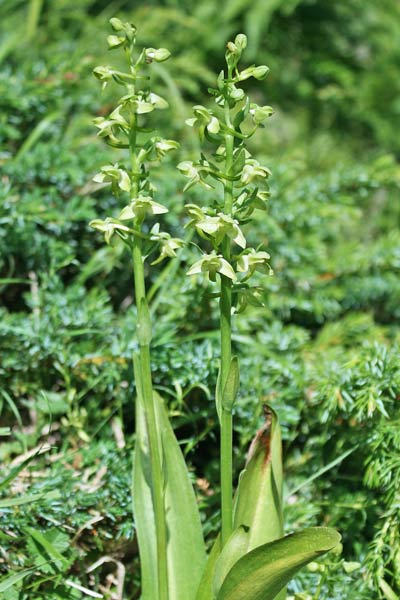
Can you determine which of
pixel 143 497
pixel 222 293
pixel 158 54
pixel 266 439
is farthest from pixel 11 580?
pixel 158 54

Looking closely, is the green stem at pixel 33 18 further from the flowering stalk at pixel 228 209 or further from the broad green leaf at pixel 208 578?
the broad green leaf at pixel 208 578

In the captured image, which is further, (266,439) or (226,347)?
(266,439)

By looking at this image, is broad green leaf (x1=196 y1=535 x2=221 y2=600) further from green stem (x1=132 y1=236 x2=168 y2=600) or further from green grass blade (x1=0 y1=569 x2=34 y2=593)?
green grass blade (x1=0 y1=569 x2=34 y2=593)

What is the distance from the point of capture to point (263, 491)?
1.34 metres

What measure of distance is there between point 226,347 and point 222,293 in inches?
3.5

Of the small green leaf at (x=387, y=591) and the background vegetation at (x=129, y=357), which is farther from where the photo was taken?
the background vegetation at (x=129, y=357)

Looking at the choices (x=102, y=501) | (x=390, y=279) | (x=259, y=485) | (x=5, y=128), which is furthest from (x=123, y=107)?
(x=390, y=279)

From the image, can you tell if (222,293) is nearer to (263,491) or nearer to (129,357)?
(263,491)

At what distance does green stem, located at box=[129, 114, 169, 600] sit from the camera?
4.01 feet

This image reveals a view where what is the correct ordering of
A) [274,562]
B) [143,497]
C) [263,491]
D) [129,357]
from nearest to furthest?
[274,562], [263,491], [143,497], [129,357]

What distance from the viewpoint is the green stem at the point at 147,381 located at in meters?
1.22

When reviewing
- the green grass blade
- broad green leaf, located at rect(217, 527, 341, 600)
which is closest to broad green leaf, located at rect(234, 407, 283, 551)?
broad green leaf, located at rect(217, 527, 341, 600)

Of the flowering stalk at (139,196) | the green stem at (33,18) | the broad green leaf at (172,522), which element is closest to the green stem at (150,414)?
the flowering stalk at (139,196)

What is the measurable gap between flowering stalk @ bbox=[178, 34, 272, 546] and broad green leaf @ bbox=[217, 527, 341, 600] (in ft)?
0.27
